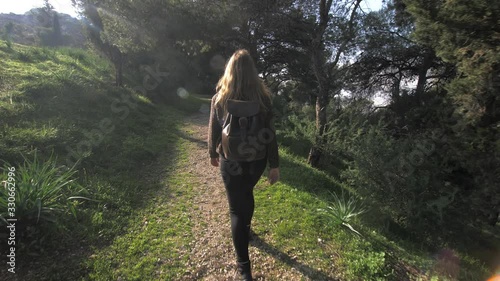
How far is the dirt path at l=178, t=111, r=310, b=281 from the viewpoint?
8.95 ft

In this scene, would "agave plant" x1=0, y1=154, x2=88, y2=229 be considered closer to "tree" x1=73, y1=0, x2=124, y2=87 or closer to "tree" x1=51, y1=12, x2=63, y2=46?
"tree" x1=73, y1=0, x2=124, y2=87

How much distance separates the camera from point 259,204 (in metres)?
4.18

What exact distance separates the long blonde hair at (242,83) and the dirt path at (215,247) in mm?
1692

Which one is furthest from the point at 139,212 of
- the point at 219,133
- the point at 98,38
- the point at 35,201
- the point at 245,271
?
the point at 98,38

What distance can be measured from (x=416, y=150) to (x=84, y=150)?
5.83m

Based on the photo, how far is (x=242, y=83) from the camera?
226 cm

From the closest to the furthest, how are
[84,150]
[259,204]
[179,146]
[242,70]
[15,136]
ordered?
1. [242,70]
2. [259,204]
3. [15,136]
4. [84,150]
5. [179,146]

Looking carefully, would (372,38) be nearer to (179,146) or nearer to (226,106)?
(179,146)

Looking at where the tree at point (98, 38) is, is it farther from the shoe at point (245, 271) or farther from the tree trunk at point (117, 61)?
the shoe at point (245, 271)

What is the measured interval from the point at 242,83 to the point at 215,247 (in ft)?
6.47

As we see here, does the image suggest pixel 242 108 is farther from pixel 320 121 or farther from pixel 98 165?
pixel 320 121

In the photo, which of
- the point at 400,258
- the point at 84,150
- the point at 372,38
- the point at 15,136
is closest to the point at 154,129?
the point at 84,150

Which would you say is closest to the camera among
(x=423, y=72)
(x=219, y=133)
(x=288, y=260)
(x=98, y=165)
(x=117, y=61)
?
(x=219, y=133)

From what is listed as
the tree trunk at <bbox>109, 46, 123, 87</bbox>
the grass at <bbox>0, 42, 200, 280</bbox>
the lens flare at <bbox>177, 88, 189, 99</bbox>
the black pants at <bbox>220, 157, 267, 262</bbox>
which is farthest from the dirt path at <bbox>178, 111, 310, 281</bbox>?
the lens flare at <bbox>177, 88, 189, 99</bbox>
